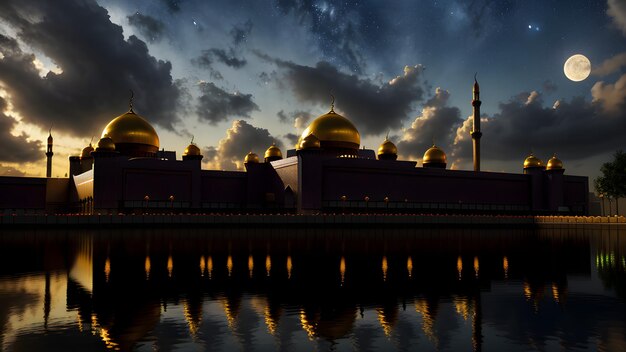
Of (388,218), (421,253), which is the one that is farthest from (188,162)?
(421,253)

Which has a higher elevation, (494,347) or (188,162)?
(188,162)

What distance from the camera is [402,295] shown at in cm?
974

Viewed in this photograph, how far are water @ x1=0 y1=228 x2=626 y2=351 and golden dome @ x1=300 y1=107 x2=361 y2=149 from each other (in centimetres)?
3272

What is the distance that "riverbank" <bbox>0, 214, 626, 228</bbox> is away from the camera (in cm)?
3538

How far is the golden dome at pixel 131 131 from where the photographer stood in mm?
47531

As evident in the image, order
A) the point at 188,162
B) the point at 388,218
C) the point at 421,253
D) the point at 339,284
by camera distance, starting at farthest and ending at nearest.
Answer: the point at 188,162
the point at 388,218
the point at 421,253
the point at 339,284

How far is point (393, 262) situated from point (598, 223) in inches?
1303

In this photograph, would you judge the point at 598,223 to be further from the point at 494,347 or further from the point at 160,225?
the point at 494,347

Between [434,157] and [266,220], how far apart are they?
1004 inches

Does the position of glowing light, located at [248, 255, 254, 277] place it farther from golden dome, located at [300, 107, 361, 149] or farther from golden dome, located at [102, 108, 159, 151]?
golden dome, located at [102, 108, 159, 151]

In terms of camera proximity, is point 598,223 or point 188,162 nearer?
point 598,223

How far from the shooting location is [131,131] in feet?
157

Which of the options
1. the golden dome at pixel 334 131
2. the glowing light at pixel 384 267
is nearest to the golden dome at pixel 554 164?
the golden dome at pixel 334 131

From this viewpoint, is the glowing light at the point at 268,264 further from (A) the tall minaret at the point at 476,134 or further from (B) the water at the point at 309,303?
(A) the tall minaret at the point at 476,134
